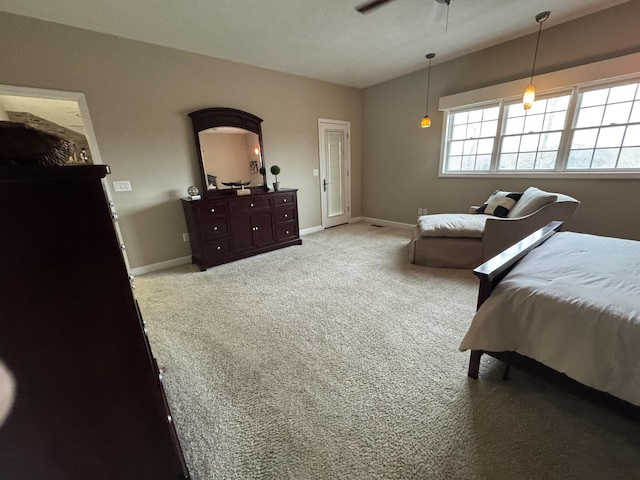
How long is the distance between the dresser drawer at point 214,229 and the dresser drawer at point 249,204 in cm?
24

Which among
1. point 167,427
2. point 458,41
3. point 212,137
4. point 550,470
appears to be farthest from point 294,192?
point 550,470

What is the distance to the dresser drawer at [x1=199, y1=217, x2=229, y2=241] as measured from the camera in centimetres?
341

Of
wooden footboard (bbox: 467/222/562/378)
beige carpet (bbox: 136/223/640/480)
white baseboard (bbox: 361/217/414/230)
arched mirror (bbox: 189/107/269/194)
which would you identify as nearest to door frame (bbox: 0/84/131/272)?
arched mirror (bbox: 189/107/269/194)

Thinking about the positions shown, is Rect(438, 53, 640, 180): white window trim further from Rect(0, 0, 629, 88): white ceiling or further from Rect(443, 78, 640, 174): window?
Rect(0, 0, 629, 88): white ceiling

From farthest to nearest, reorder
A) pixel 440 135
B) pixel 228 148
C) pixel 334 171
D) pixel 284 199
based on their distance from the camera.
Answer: pixel 334 171
pixel 440 135
pixel 284 199
pixel 228 148

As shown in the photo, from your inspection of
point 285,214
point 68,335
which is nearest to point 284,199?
point 285,214

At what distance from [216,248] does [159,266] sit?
864 mm

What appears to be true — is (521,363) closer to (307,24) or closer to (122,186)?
(307,24)

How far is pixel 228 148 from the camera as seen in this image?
12.7 ft

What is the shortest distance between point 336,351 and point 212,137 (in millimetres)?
3412

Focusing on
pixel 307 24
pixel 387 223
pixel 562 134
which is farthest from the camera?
pixel 387 223

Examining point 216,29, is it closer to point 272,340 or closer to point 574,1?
point 272,340

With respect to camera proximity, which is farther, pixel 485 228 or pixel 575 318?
pixel 485 228

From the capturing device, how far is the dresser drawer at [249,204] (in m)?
3.64
